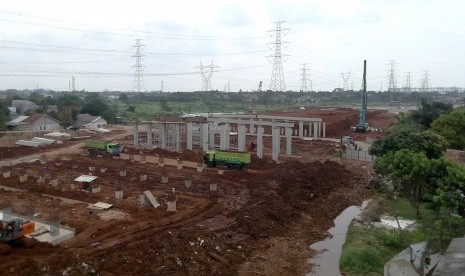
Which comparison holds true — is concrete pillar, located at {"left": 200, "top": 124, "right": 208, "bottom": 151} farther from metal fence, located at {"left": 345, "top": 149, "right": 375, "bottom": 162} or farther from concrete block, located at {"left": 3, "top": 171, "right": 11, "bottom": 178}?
concrete block, located at {"left": 3, "top": 171, "right": 11, "bottom": 178}

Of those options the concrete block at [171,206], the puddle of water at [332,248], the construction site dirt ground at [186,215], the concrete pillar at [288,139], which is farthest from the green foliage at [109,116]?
the puddle of water at [332,248]

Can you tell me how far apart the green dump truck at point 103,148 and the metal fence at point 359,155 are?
60.7ft

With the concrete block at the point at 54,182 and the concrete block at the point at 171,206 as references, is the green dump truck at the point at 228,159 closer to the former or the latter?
the concrete block at the point at 54,182

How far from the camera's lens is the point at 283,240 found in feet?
55.7

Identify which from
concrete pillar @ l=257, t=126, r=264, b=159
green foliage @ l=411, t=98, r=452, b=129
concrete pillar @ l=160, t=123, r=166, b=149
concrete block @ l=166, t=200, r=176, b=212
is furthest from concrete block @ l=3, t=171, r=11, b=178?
green foliage @ l=411, t=98, r=452, b=129

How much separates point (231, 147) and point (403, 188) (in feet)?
77.7

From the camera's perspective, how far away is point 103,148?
36094 mm

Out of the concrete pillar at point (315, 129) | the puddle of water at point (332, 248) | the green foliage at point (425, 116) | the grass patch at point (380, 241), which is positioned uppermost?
the green foliage at point (425, 116)

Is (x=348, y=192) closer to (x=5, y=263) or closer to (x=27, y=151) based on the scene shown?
(x=5, y=263)

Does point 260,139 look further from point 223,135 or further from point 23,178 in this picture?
point 23,178

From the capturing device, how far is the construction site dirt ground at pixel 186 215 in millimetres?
13680

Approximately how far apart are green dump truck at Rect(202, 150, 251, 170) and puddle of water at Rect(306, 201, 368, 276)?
918 centimetres

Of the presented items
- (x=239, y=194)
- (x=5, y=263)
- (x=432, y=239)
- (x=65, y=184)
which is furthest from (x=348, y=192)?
(x=5, y=263)

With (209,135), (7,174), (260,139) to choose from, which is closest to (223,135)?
(209,135)
